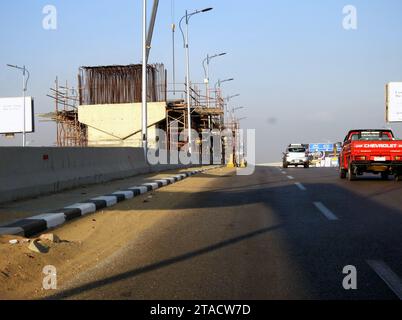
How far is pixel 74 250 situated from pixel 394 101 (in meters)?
44.9

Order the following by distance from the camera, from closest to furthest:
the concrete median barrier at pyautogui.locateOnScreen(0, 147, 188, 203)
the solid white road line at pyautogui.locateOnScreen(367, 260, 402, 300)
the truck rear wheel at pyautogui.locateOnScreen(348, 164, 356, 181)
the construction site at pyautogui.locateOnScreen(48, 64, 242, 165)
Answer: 1. the solid white road line at pyautogui.locateOnScreen(367, 260, 402, 300)
2. the concrete median barrier at pyautogui.locateOnScreen(0, 147, 188, 203)
3. the truck rear wheel at pyautogui.locateOnScreen(348, 164, 356, 181)
4. the construction site at pyautogui.locateOnScreen(48, 64, 242, 165)

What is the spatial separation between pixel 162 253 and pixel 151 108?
33.2 metres

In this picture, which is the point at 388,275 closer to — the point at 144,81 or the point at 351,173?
the point at 351,173

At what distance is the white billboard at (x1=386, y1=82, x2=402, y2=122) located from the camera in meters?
46.9

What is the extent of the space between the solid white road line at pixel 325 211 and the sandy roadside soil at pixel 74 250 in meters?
3.17

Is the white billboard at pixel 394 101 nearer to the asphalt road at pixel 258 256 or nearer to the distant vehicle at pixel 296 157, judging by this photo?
the distant vehicle at pixel 296 157

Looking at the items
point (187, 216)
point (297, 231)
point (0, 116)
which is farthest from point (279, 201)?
point (0, 116)

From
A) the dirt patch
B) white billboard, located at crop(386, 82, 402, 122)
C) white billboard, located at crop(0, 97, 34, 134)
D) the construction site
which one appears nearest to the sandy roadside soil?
the dirt patch

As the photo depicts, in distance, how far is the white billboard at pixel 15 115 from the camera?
48.7m

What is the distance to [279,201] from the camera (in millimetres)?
13008

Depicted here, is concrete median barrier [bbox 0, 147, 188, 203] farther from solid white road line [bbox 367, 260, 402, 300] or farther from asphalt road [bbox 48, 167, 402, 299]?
solid white road line [bbox 367, 260, 402, 300]

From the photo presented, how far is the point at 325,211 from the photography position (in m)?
10.9
